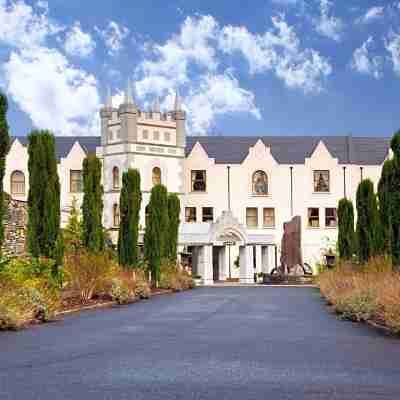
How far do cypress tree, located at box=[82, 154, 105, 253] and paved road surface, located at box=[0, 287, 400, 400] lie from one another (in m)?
9.01

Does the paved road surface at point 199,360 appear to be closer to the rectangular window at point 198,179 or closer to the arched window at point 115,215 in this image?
the arched window at point 115,215

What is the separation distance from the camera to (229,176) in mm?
57375

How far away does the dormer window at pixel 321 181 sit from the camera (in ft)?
189

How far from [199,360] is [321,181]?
48300 millimetres

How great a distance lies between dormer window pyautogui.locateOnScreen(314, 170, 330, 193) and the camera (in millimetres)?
57500

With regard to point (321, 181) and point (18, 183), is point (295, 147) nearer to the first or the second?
point (321, 181)

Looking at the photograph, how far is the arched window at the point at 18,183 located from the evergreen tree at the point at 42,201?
3547cm

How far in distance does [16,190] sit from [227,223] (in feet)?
53.3

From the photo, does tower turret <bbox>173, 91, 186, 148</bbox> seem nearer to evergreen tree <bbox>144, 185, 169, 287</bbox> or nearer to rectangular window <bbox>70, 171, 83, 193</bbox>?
rectangular window <bbox>70, 171, 83, 193</bbox>

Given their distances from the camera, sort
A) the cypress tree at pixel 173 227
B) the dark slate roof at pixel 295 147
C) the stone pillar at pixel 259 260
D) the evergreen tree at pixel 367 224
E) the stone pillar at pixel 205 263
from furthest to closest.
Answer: the dark slate roof at pixel 295 147
the stone pillar at pixel 259 260
the stone pillar at pixel 205 263
the cypress tree at pixel 173 227
the evergreen tree at pixel 367 224

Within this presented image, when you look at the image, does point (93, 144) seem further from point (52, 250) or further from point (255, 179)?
point (52, 250)

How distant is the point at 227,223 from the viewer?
52094 mm

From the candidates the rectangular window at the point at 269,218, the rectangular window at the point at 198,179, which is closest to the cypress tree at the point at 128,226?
the rectangular window at the point at 198,179

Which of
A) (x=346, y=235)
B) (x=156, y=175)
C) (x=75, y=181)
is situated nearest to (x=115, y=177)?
(x=156, y=175)
